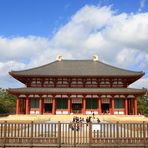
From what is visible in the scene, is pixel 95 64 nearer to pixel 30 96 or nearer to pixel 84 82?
pixel 84 82

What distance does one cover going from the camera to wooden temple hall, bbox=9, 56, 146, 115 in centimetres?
4766

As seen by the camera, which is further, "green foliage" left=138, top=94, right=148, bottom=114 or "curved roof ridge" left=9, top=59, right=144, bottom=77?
"green foliage" left=138, top=94, right=148, bottom=114

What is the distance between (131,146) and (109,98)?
1284 inches

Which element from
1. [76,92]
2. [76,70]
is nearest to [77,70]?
[76,70]

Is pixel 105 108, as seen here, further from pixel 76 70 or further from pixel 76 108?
pixel 76 70

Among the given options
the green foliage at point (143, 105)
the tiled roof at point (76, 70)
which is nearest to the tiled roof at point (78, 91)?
the tiled roof at point (76, 70)

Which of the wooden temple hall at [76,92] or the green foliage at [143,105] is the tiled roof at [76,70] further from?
the green foliage at [143,105]

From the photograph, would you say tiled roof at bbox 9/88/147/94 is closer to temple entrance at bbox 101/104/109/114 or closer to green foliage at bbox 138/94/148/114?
temple entrance at bbox 101/104/109/114

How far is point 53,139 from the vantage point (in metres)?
16.5

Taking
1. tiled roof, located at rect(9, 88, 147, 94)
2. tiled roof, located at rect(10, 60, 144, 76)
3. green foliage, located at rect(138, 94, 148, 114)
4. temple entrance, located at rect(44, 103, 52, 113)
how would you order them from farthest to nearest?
green foliage, located at rect(138, 94, 148, 114)
tiled roof, located at rect(10, 60, 144, 76)
temple entrance, located at rect(44, 103, 52, 113)
tiled roof, located at rect(9, 88, 147, 94)

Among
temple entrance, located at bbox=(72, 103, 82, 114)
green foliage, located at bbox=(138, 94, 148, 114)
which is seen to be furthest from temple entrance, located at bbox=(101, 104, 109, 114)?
green foliage, located at bbox=(138, 94, 148, 114)

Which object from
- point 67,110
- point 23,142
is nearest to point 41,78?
point 67,110

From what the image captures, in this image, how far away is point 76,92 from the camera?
47219 mm

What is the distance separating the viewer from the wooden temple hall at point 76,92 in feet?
156
